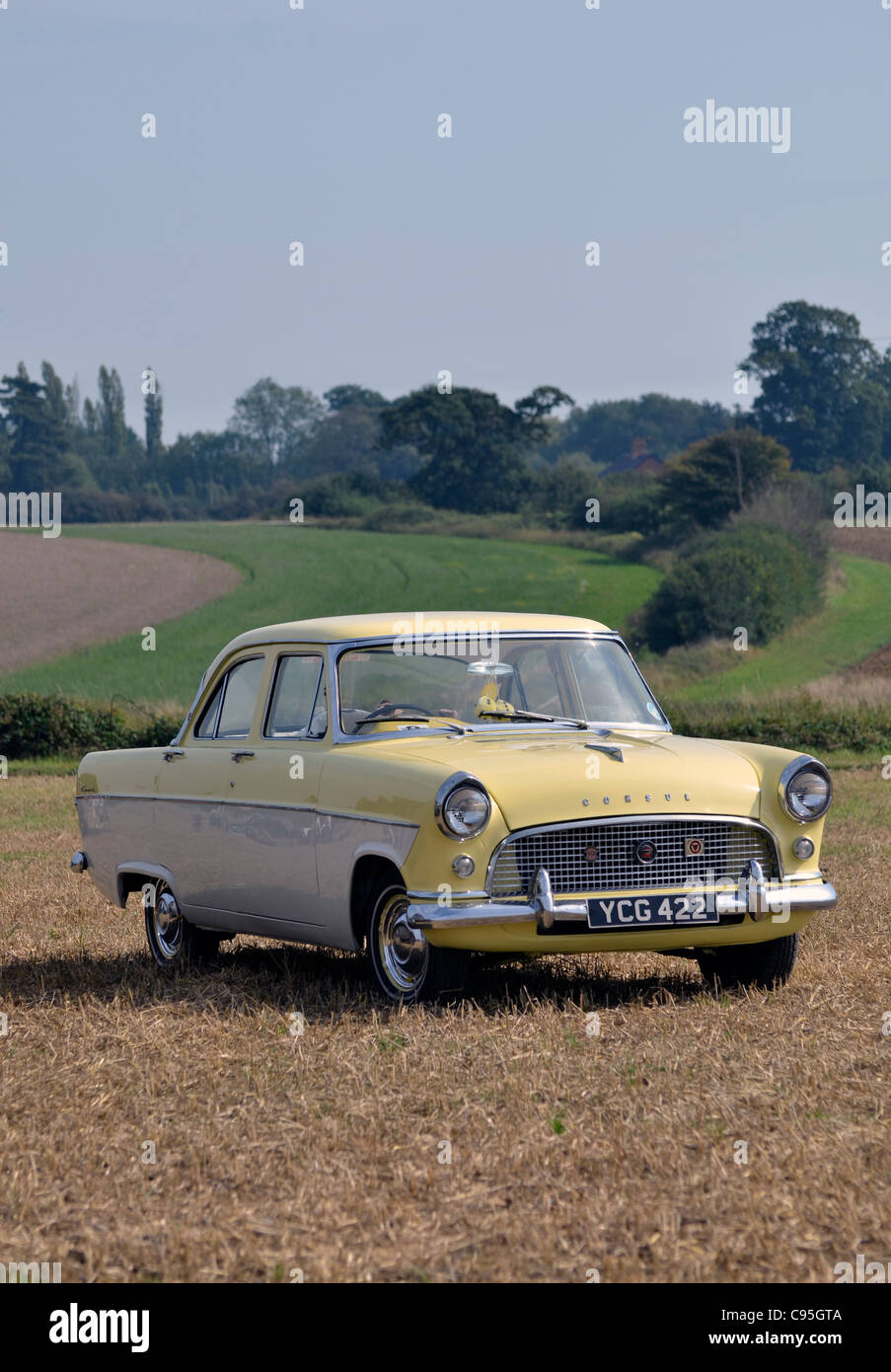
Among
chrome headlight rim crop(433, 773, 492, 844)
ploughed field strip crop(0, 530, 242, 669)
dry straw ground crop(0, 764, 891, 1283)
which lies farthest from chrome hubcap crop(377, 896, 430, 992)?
ploughed field strip crop(0, 530, 242, 669)

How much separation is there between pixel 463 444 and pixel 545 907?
92.1 m

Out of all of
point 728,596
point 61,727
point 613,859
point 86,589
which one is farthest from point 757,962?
point 86,589

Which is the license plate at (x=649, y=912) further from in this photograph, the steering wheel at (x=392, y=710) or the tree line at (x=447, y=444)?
the tree line at (x=447, y=444)

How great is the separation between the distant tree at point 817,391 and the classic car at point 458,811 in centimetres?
10433

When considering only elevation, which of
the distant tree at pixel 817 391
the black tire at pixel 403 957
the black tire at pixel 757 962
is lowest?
the black tire at pixel 757 962

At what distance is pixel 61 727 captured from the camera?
30266 millimetres

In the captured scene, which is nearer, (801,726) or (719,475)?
(801,726)

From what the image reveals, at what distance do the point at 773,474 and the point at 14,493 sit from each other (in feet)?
181

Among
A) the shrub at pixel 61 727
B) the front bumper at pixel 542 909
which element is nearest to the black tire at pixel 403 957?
the front bumper at pixel 542 909

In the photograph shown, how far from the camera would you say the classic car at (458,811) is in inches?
273

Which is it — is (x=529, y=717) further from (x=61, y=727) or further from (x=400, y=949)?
(x=61, y=727)

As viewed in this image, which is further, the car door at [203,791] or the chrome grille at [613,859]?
the car door at [203,791]

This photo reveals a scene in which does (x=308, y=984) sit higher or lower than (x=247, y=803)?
lower

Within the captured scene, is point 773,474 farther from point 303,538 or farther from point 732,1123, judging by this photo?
point 732,1123
